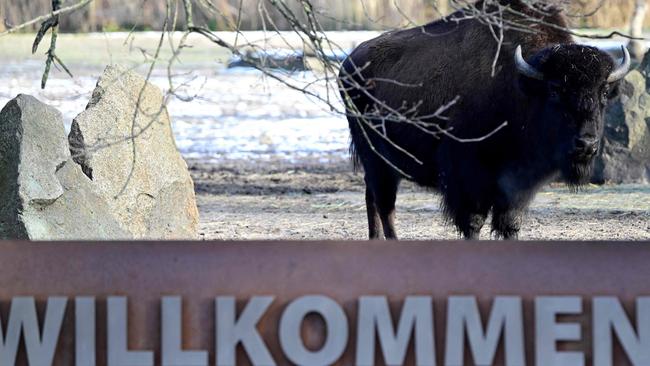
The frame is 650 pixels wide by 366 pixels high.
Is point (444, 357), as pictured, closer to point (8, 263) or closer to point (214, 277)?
point (214, 277)

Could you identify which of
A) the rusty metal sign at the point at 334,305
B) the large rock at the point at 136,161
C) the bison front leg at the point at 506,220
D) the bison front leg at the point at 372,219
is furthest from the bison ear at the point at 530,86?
the rusty metal sign at the point at 334,305

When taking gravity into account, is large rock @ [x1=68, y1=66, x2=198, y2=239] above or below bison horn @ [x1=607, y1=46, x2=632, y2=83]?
below

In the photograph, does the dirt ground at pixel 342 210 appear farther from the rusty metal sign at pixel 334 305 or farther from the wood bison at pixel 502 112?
the rusty metal sign at pixel 334 305

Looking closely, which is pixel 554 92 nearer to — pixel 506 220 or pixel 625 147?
pixel 506 220

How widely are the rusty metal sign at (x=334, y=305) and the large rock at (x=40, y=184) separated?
3.11 m

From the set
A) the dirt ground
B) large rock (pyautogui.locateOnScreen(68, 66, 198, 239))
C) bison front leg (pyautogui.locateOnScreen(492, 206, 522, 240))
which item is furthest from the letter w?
the dirt ground

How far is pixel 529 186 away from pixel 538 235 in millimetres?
1628

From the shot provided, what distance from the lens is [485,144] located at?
7.97 meters

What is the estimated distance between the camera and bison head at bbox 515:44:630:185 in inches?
298

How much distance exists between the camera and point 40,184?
7.20 m

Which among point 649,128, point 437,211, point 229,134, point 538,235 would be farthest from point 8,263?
point 229,134

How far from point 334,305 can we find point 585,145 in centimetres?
391

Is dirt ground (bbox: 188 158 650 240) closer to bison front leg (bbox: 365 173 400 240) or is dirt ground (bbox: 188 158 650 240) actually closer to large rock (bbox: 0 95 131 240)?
bison front leg (bbox: 365 173 400 240)

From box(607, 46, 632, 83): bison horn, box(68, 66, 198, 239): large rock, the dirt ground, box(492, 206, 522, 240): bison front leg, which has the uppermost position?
box(607, 46, 632, 83): bison horn
